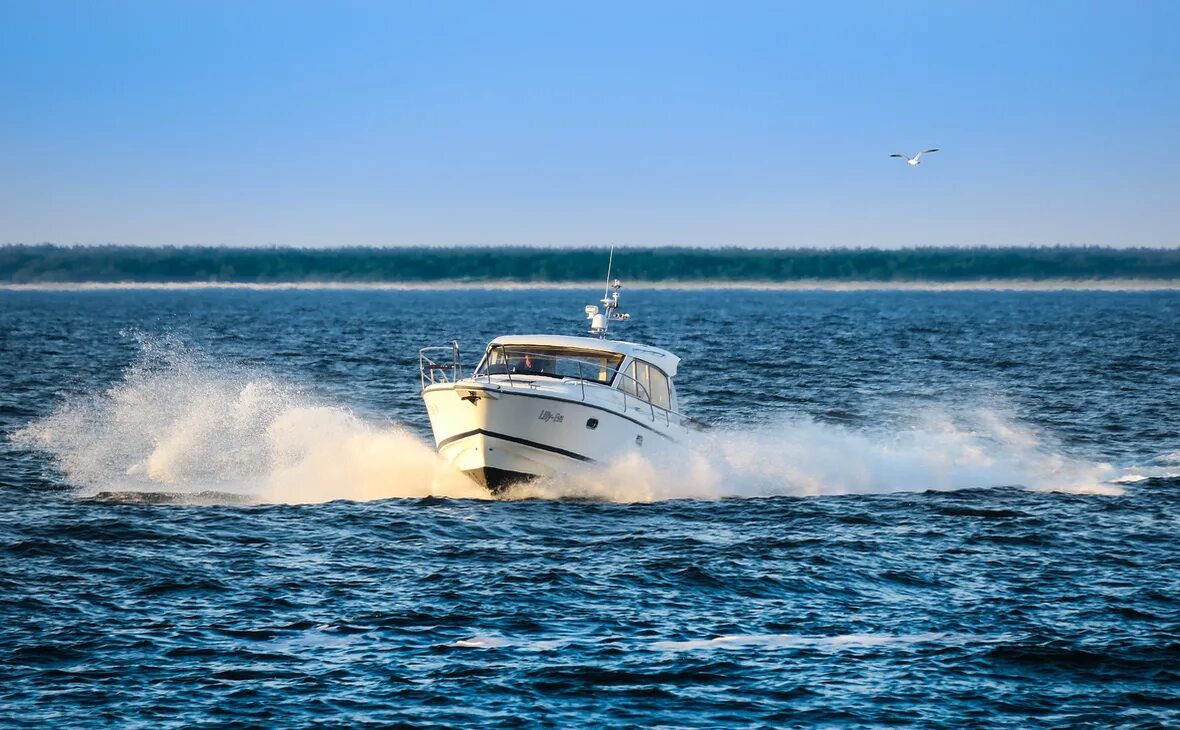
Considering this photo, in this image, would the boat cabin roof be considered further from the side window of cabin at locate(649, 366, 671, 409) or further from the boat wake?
the boat wake

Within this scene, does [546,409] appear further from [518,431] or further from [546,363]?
[546,363]

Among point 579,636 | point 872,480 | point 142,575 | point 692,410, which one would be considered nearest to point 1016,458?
point 872,480

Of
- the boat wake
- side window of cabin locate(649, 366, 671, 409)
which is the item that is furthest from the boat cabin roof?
the boat wake

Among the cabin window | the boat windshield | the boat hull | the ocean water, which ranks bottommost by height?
the ocean water

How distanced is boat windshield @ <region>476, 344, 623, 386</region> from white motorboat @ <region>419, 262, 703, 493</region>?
0.07 feet

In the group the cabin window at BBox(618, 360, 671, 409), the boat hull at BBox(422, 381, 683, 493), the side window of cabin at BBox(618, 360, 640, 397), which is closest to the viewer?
the boat hull at BBox(422, 381, 683, 493)

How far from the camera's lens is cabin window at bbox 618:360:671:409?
2714cm

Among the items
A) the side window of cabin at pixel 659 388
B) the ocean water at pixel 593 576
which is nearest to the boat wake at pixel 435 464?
the ocean water at pixel 593 576

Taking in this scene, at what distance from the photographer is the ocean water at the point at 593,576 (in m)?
14.5

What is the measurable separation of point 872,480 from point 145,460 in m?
15.7

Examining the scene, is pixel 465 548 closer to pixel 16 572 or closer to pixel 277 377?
pixel 16 572

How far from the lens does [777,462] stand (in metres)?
28.8

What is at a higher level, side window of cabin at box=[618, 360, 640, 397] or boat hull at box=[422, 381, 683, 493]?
side window of cabin at box=[618, 360, 640, 397]

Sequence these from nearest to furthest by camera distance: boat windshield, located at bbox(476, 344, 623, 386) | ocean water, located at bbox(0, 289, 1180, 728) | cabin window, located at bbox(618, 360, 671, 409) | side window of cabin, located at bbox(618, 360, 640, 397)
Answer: ocean water, located at bbox(0, 289, 1180, 728) < boat windshield, located at bbox(476, 344, 623, 386) < side window of cabin, located at bbox(618, 360, 640, 397) < cabin window, located at bbox(618, 360, 671, 409)
